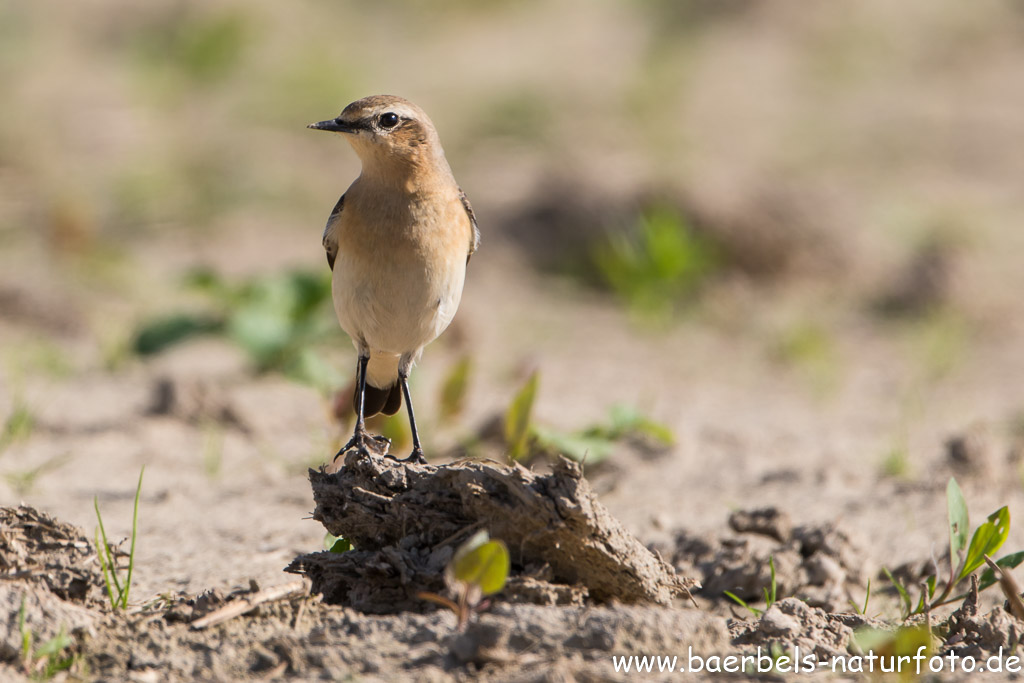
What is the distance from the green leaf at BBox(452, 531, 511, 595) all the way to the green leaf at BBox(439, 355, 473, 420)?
3103 millimetres

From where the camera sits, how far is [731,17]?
17906 mm

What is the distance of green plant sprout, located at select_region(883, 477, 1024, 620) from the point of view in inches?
152

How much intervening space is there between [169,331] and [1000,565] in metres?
5.23

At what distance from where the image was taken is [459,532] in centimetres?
371

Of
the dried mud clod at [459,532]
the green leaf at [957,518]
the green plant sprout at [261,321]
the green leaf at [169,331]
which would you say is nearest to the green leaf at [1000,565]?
the green leaf at [957,518]

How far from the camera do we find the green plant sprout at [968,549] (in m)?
3.85

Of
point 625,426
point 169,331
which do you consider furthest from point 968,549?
point 169,331

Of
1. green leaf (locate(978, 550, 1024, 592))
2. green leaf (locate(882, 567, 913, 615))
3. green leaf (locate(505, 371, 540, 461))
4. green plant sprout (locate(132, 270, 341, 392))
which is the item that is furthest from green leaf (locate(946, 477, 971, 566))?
green plant sprout (locate(132, 270, 341, 392))

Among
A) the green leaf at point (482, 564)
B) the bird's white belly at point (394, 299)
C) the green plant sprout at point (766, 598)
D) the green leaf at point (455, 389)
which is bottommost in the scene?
the green plant sprout at point (766, 598)

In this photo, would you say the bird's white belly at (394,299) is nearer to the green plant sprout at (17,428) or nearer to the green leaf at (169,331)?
the green plant sprout at (17,428)

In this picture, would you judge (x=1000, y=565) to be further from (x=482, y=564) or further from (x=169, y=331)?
(x=169, y=331)

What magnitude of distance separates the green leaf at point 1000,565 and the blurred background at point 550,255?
3.23 feet

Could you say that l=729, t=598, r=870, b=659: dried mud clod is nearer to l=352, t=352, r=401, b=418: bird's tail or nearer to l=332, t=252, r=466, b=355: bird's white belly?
l=332, t=252, r=466, b=355: bird's white belly

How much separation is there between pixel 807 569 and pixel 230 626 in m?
2.33
